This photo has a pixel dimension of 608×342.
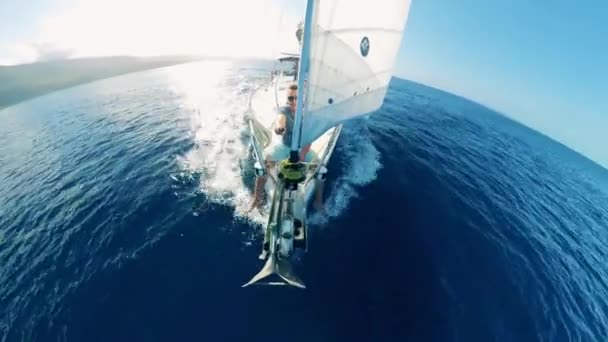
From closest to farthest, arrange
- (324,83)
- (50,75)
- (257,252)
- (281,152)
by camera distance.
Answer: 1. (324,83)
2. (257,252)
3. (281,152)
4. (50,75)

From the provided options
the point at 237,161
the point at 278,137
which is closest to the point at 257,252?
the point at 278,137

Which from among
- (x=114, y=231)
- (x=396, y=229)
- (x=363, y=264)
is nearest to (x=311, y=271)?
(x=363, y=264)

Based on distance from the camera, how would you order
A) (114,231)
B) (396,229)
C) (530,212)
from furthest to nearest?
1. (530,212)
2. (396,229)
3. (114,231)

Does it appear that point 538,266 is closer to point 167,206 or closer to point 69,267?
point 167,206

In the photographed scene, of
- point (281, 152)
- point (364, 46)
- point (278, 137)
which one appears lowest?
point (281, 152)

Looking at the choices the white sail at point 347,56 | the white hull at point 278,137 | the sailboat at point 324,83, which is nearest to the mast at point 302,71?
the sailboat at point 324,83

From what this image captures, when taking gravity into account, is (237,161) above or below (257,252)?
above

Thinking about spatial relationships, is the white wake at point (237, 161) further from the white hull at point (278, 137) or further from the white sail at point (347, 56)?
the white sail at point (347, 56)

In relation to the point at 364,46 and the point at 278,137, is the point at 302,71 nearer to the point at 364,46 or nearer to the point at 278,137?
the point at 364,46
